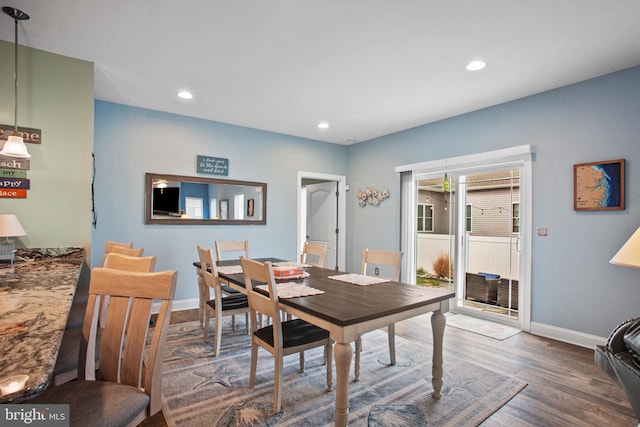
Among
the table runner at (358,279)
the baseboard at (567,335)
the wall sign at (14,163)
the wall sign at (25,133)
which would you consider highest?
the wall sign at (25,133)

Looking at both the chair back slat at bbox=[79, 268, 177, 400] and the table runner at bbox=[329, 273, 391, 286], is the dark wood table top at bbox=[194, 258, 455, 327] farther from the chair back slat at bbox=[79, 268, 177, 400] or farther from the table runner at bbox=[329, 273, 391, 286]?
the chair back slat at bbox=[79, 268, 177, 400]

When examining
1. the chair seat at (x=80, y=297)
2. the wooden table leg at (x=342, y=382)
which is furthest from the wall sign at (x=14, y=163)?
the wooden table leg at (x=342, y=382)

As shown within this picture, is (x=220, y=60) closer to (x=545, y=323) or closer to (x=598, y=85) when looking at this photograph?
(x=598, y=85)

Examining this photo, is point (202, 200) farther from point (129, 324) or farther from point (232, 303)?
point (129, 324)

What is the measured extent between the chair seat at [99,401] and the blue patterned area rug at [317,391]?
0.93 metres

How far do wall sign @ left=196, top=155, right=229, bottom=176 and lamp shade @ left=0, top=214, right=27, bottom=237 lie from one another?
2173mm

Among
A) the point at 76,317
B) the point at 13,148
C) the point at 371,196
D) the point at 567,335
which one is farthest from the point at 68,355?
the point at 371,196

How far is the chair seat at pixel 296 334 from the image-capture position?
2031mm

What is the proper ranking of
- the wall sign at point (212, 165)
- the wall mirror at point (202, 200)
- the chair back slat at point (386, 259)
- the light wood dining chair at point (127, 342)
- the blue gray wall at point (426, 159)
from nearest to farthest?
1. the light wood dining chair at point (127, 342)
2. the chair back slat at point (386, 259)
3. the blue gray wall at point (426, 159)
4. the wall mirror at point (202, 200)
5. the wall sign at point (212, 165)

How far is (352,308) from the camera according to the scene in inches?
69.5

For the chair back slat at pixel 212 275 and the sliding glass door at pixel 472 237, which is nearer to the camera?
the chair back slat at pixel 212 275

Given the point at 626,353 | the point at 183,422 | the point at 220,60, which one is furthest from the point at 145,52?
the point at 626,353

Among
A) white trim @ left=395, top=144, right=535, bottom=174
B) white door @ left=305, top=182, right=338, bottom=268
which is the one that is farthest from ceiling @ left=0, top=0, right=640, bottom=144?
white door @ left=305, top=182, right=338, bottom=268

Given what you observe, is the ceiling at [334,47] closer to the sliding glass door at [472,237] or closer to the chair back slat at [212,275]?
the sliding glass door at [472,237]
